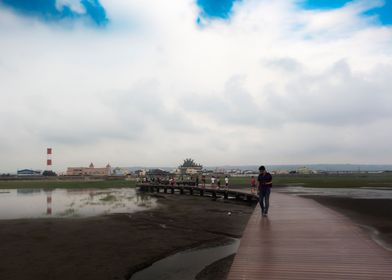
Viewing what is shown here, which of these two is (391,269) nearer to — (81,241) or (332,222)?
(332,222)

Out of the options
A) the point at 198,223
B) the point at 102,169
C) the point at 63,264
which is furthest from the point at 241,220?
the point at 102,169

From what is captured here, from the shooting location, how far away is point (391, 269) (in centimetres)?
636

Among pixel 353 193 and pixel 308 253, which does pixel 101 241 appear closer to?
pixel 308 253

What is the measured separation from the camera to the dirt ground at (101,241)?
9.66m

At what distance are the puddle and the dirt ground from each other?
37 centimetres

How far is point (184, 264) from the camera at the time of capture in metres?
10.1

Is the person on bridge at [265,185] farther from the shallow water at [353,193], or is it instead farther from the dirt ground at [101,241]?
the shallow water at [353,193]

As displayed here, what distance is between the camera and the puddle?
9.12 meters

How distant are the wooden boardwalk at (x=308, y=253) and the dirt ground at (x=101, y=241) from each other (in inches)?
127

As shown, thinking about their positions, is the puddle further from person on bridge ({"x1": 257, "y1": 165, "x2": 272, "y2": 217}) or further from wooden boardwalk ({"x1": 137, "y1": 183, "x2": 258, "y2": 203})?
wooden boardwalk ({"x1": 137, "y1": 183, "x2": 258, "y2": 203})

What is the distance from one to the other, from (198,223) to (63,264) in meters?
8.14

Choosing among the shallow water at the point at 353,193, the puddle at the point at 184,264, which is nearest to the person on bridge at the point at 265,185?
the puddle at the point at 184,264

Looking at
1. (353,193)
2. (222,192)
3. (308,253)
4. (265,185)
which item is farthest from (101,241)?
(353,193)

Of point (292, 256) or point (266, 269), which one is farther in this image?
point (292, 256)
